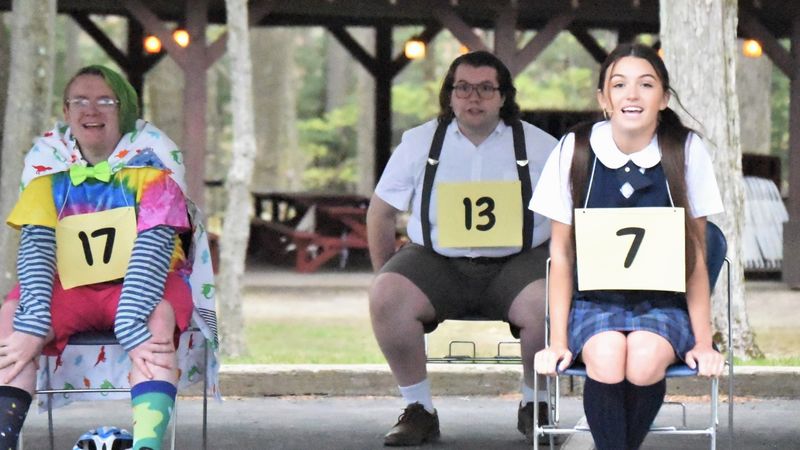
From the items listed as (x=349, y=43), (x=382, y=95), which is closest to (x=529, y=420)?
(x=349, y=43)

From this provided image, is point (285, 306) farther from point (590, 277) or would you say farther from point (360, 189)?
point (360, 189)

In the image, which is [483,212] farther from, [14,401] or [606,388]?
[14,401]

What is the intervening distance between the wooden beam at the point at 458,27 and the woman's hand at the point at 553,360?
397 inches

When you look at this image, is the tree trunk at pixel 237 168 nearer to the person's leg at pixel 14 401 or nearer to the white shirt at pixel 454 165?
the white shirt at pixel 454 165

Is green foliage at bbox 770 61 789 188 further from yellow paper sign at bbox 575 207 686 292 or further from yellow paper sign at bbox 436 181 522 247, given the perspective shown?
yellow paper sign at bbox 575 207 686 292

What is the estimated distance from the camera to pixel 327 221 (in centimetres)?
1781

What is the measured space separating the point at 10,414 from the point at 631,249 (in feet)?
6.19

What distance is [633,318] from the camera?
4645mm

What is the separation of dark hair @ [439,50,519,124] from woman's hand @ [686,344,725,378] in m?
1.63

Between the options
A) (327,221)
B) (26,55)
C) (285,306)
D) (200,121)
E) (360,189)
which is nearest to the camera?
(26,55)

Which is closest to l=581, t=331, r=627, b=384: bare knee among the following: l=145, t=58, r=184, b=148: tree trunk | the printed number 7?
the printed number 7

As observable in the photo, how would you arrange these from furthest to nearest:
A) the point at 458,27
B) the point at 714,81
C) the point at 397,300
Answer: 1. the point at 458,27
2. the point at 714,81
3. the point at 397,300

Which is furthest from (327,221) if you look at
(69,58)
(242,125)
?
(69,58)

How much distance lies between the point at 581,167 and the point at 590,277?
332 millimetres
